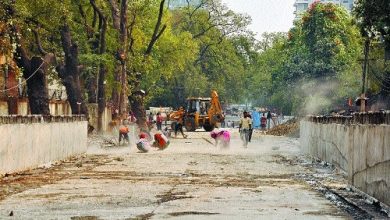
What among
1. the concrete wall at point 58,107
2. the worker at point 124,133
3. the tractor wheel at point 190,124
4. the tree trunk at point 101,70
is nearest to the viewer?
the worker at point 124,133

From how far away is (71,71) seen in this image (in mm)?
43938

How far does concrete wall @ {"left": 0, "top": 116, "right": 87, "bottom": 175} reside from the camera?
22.2m

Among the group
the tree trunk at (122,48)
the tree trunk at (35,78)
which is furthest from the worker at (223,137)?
the tree trunk at (122,48)

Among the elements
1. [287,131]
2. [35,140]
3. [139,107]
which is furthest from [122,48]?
[287,131]

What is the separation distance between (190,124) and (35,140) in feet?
163

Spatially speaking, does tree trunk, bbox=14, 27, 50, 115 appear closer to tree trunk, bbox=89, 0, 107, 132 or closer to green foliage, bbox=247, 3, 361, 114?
tree trunk, bbox=89, 0, 107, 132

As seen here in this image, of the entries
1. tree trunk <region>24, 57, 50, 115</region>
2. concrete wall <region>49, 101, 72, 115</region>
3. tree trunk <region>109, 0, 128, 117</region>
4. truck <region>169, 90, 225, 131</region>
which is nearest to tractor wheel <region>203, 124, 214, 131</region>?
truck <region>169, 90, 225, 131</region>

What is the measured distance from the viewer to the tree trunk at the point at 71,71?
42.9 m

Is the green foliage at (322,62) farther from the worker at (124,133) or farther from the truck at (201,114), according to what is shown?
the worker at (124,133)

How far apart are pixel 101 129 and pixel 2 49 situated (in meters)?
29.2

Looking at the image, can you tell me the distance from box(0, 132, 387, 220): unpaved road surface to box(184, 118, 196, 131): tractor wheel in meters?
46.6

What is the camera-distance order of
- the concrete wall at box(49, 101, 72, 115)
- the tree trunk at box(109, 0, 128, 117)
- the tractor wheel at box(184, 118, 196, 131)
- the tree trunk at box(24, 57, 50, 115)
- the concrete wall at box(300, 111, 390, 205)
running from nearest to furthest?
1. the concrete wall at box(300, 111, 390, 205)
2. the tree trunk at box(24, 57, 50, 115)
3. the tree trunk at box(109, 0, 128, 117)
4. the concrete wall at box(49, 101, 72, 115)
5. the tractor wheel at box(184, 118, 196, 131)

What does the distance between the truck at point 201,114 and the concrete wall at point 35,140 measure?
3862 cm

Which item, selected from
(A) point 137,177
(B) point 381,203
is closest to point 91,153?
(A) point 137,177
